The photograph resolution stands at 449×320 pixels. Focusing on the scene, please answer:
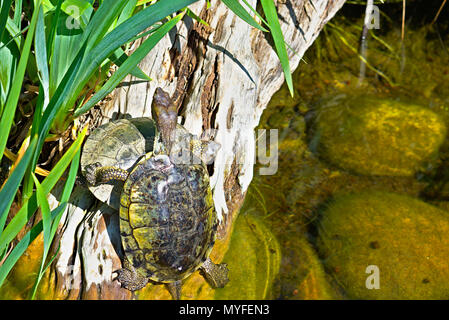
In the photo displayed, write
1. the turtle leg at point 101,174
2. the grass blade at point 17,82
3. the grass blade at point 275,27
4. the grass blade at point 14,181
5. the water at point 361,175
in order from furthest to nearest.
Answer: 1. the water at point 361,175
2. the turtle leg at point 101,174
3. the grass blade at point 275,27
4. the grass blade at point 17,82
5. the grass blade at point 14,181

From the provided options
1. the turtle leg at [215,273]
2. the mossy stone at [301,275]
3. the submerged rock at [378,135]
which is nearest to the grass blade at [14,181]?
the turtle leg at [215,273]

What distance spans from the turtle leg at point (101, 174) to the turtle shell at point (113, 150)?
43 millimetres

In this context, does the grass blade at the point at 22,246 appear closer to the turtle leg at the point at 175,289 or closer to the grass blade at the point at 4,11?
the grass blade at the point at 4,11

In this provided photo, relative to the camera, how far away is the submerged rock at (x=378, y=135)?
111 inches

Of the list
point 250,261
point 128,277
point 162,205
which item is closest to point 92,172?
point 162,205

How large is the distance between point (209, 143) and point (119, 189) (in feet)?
1.52

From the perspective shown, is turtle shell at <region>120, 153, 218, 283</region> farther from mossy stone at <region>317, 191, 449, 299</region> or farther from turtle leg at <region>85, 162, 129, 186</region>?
mossy stone at <region>317, 191, 449, 299</region>

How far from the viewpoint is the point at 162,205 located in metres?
1.84

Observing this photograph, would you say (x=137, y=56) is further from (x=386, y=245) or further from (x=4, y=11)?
(x=386, y=245)

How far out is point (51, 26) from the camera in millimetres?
1586

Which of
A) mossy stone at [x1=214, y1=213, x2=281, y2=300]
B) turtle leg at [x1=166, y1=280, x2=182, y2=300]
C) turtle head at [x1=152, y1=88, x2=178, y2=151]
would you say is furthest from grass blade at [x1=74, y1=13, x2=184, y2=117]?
mossy stone at [x1=214, y1=213, x2=281, y2=300]

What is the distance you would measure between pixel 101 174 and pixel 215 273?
751mm
